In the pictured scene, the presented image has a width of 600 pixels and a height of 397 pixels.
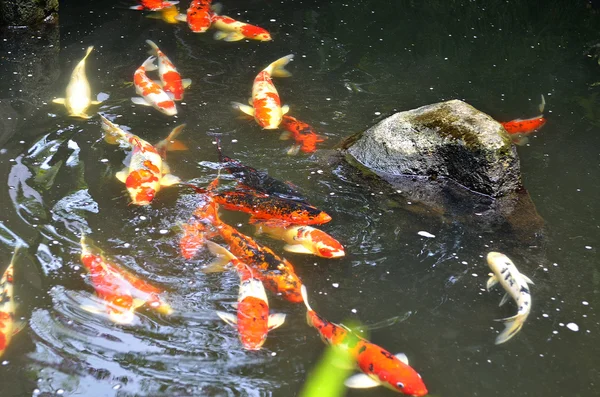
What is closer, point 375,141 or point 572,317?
point 572,317

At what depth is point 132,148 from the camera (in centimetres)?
645

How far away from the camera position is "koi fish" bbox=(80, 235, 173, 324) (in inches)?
175

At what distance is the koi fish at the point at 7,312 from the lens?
165 inches

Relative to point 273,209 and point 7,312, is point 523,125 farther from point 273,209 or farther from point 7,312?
point 7,312

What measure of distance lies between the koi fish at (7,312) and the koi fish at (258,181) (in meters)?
2.24

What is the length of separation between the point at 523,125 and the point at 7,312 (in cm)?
580

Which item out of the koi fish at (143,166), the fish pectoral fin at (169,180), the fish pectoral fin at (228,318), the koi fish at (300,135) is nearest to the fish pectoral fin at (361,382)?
the fish pectoral fin at (228,318)

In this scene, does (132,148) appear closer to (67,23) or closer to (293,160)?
(293,160)

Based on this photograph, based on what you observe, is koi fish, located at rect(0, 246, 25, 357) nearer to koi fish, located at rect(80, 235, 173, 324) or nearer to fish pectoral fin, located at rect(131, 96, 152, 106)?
koi fish, located at rect(80, 235, 173, 324)

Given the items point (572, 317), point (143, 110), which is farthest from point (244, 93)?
point (572, 317)

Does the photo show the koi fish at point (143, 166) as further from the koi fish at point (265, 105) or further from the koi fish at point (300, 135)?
the koi fish at point (300, 135)

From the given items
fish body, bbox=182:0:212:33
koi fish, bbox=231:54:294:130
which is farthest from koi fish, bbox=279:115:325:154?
fish body, bbox=182:0:212:33

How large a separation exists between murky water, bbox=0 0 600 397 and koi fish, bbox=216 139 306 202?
21cm

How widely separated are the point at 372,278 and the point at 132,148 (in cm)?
294
